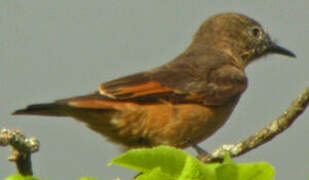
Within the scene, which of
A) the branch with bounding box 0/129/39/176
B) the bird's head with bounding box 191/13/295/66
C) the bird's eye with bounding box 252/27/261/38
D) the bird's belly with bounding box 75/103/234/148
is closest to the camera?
the branch with bounding box 0/129/39/176

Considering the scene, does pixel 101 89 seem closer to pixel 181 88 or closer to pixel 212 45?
pixel 181 88

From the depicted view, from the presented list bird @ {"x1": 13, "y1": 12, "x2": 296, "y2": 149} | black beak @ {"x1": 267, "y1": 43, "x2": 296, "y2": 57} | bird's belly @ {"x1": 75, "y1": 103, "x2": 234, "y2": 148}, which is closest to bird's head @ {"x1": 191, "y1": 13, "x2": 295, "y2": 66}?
black beak @ {"x1": 267, "y1": 43, "x2": 296, "y2": 57}

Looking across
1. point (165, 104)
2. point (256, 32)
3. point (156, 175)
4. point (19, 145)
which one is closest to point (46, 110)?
point (165, 104)

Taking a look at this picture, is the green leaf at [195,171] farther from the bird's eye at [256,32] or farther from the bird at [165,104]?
the bird's eye at [256,32]

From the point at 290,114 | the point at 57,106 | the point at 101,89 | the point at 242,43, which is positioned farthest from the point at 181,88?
the point at 290,114

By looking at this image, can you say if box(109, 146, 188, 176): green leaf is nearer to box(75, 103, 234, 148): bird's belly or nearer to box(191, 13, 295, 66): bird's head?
box(75, 103, 234, 148): bird's belly

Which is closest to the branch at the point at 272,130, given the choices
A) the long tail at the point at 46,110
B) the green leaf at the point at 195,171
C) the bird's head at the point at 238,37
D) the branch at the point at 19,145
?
the branch at the point at 19,145

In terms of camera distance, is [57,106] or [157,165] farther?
[57,106]

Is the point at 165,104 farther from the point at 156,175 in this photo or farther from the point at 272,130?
the point at 156,175
